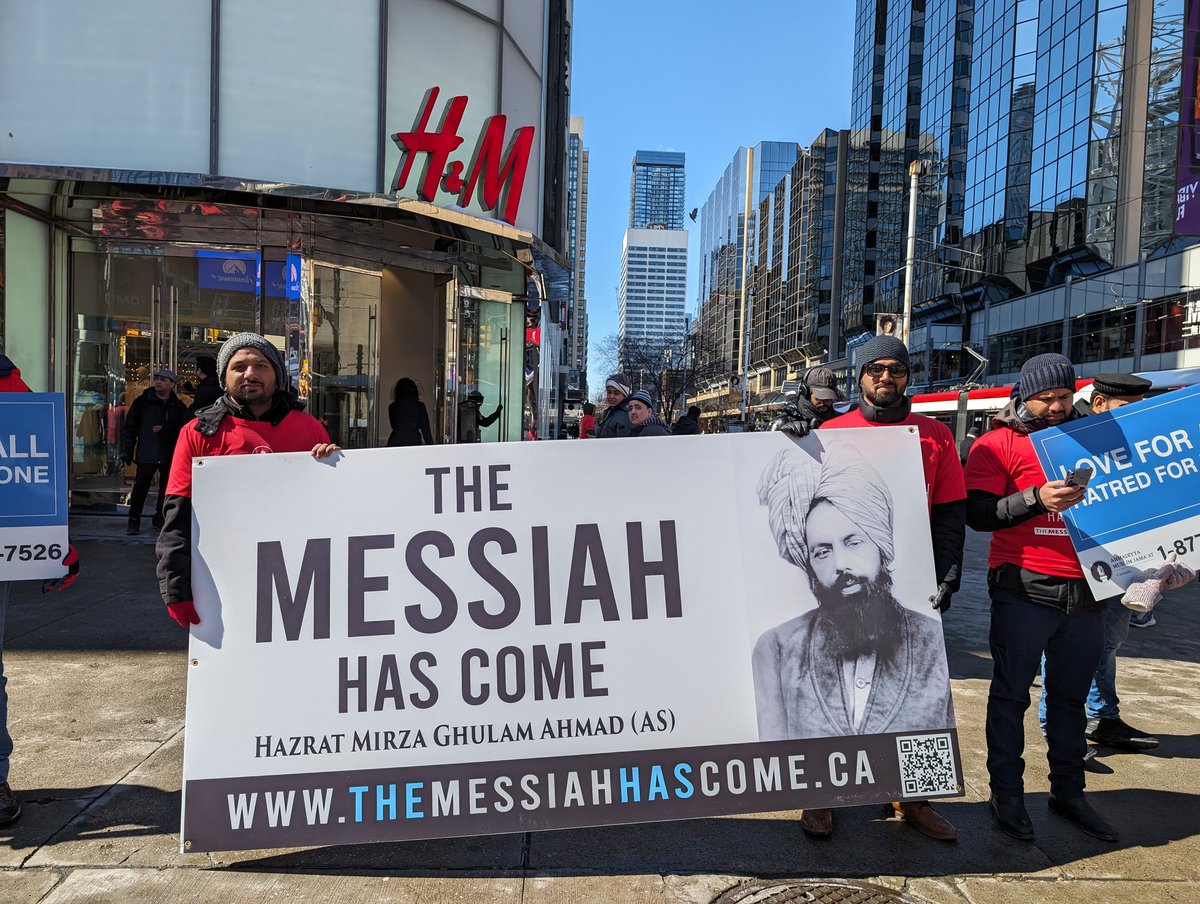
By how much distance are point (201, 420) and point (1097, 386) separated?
15.0ft

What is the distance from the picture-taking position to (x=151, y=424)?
9625mm

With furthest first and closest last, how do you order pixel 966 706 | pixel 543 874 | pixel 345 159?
pixel 345 159, pixel 966 706, pixel 543 874

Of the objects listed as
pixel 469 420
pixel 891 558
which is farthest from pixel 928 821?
pixel 469 420

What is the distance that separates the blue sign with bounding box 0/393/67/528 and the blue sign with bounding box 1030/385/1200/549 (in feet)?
14.1

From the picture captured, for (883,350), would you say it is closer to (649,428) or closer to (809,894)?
(809,894)

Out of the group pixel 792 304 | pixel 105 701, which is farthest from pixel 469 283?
pixel 792 304

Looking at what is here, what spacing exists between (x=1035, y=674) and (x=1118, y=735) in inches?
63.1

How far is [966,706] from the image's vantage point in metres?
5.02

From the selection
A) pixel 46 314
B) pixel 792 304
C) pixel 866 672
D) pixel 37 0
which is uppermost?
pixel 792 304

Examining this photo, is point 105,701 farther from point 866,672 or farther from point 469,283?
point 469,283

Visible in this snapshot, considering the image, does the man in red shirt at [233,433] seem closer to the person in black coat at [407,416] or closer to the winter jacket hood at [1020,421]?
the winter jacket hood at [1020,421]

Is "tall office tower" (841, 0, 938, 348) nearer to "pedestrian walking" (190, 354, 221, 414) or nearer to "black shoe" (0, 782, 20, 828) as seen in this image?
"pedestrian walking" (190, 354, 221, 414)

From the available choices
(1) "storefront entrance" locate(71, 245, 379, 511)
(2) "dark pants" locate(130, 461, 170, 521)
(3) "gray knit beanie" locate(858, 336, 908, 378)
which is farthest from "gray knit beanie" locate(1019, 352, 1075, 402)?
(1) "storefront entrance" locate(71, 245, 379, 511)

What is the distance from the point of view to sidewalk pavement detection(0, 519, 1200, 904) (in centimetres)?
300
